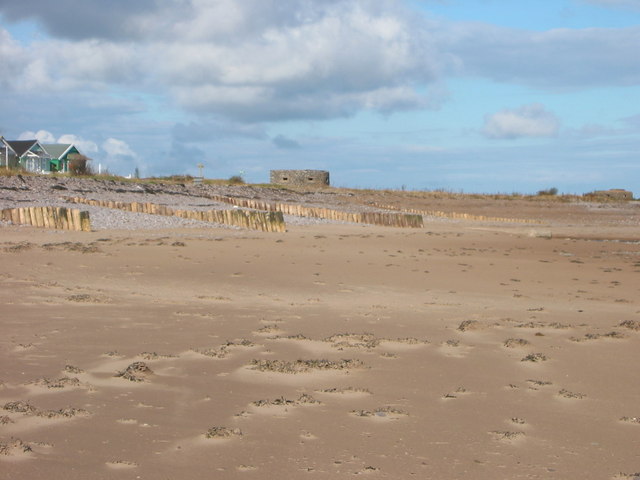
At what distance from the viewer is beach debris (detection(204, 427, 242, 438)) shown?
436cm

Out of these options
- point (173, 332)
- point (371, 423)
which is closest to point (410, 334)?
point (173, 332)

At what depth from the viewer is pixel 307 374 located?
5.84 meters

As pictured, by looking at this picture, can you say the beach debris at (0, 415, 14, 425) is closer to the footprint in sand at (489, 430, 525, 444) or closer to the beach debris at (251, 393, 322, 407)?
the beach debris at (251, 393, 322, 407)

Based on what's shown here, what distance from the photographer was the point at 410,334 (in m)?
7.54

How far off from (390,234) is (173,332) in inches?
586

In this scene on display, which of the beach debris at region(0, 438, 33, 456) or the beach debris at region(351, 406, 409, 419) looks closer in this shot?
the beach debris at region(0, 438, 33, 456)

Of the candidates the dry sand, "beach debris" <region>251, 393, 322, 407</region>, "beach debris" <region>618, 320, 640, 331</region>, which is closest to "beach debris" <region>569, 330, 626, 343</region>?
the dry sand

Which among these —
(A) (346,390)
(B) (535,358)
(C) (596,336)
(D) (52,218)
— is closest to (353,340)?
(B) (535,358)

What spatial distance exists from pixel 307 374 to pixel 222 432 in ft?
4.99

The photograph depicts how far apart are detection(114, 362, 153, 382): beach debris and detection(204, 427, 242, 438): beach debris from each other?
4.01ft

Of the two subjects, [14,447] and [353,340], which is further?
[353,340]

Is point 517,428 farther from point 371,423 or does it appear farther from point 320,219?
point 320,219

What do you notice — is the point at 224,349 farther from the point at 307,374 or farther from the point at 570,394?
the point at 570,394

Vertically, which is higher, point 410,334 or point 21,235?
point 21,235
